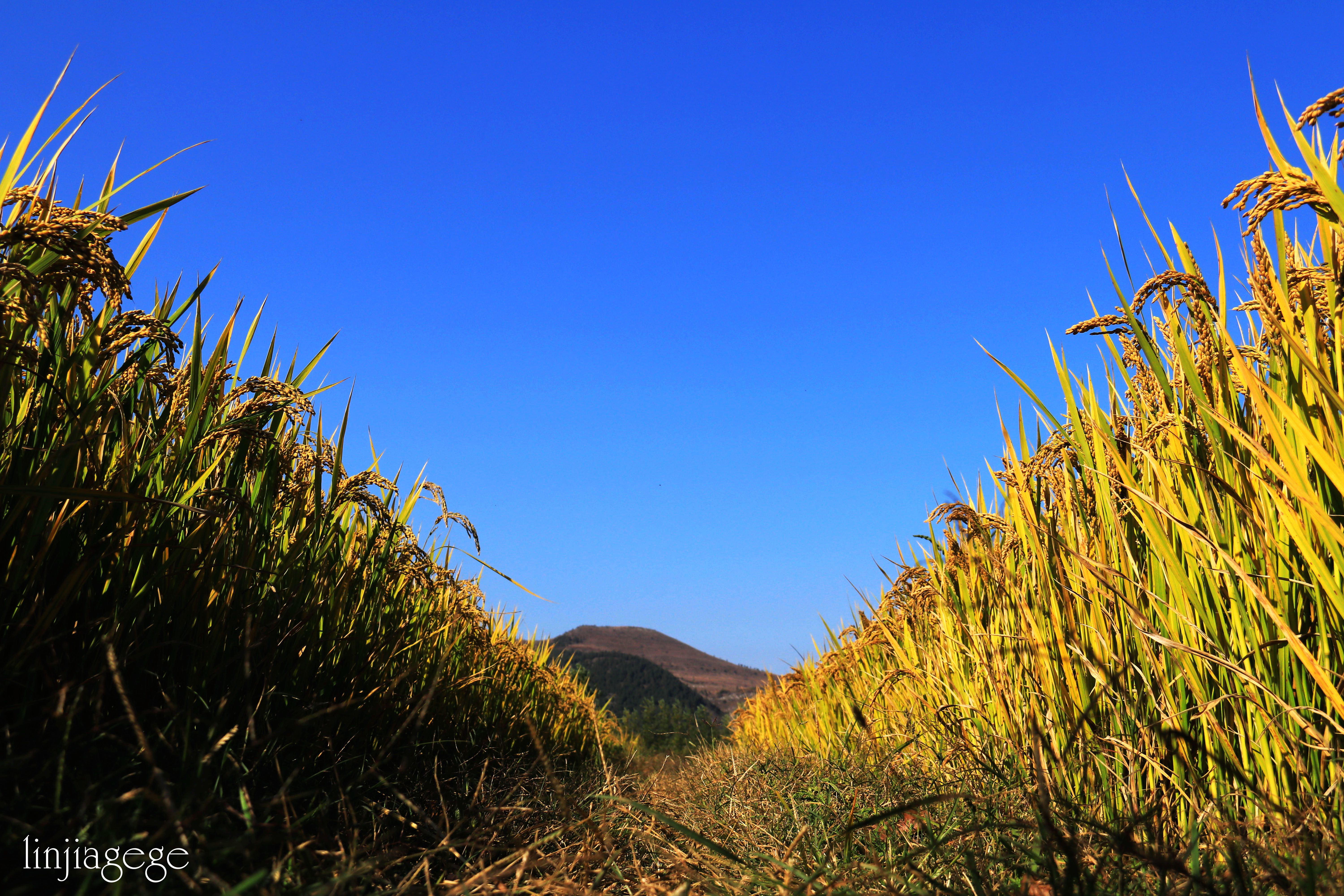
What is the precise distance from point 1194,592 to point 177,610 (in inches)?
92.4

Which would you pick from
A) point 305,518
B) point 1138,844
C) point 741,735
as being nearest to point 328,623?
point 305,518

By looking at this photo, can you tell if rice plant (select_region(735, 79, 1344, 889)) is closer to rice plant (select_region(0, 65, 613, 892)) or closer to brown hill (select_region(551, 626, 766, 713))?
rice plant (select_region(0, 65, 613, 892))

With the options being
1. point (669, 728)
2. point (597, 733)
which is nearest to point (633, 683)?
point (669, 728)

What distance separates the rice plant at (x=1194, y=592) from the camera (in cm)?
127

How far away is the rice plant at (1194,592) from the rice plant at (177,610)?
1196mm

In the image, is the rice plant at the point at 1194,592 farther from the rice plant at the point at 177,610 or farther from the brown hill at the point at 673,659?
the brown hill at the point at 673,659

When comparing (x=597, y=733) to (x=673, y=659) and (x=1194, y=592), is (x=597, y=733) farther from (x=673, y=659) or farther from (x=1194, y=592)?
(x=673, y=659)

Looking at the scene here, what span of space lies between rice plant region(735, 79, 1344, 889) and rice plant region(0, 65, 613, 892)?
47.1 inches

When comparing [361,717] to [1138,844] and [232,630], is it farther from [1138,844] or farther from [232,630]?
[1138,844]

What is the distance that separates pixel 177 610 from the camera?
5.62 feet

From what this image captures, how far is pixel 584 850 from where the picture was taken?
4.69ft

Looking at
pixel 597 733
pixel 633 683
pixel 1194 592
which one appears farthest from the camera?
pixel 633 683

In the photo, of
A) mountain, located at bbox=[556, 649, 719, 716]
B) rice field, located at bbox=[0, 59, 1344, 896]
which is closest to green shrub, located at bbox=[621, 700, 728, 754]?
mountain, located at bbox=[556, 649, 719, 716]

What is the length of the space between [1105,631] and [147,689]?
2.35 meters
